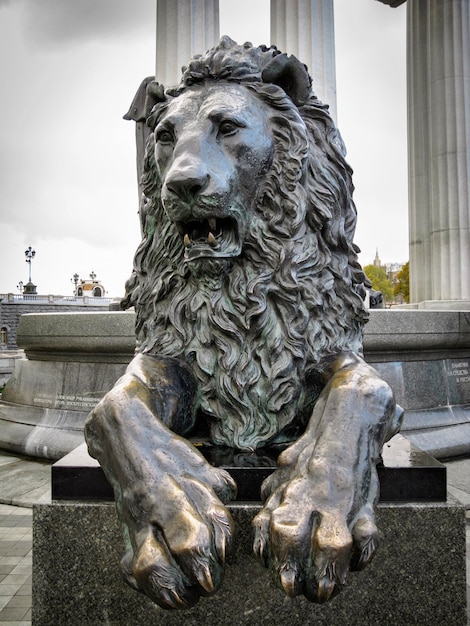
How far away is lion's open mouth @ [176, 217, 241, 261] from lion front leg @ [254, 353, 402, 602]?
67 cm

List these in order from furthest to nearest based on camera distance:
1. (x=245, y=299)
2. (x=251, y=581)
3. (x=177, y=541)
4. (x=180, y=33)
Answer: (x=180, y=33) < (x=245, y=299) < (x=251, y=581) < (x=177, y=541)

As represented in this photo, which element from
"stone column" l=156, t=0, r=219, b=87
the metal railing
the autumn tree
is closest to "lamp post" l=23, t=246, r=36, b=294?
the metal railing

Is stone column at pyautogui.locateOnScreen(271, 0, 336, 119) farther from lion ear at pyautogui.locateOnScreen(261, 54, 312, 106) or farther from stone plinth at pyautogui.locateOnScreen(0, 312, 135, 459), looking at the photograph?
lion ear at pyautogui.locateOnScreen(261, 54, 312, 106)

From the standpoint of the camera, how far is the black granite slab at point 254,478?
2092 millimetres

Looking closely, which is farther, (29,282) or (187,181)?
(29,282)

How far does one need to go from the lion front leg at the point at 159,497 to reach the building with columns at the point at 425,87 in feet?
26.3

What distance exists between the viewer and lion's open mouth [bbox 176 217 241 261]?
7.17 feet

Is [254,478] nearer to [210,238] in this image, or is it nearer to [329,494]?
[329,494]

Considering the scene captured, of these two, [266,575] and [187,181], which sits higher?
[187,181]

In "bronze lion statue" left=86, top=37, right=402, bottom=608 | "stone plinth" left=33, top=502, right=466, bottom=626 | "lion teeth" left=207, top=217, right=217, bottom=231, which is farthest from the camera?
"lion teeth" left=207, top=217, right=217, bottom=231

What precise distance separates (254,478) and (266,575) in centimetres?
35

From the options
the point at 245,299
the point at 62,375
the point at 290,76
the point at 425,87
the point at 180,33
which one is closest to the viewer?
the point at 245,299

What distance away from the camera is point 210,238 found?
85.9 inches

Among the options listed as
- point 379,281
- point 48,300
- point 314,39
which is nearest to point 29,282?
point 48,300
